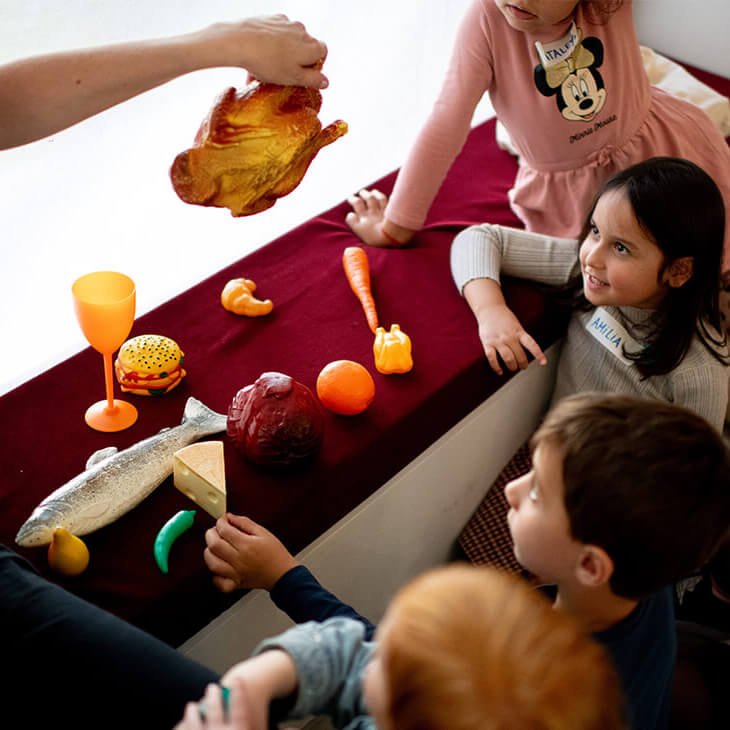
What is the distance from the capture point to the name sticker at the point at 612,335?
1.34 meters

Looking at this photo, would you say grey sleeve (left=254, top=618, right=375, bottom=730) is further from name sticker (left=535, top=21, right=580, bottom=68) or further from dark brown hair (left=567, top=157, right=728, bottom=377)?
name sticker (left=535, top=21, right=580, bottom=68)

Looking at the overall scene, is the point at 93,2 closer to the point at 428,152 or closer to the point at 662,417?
the point at 428,152

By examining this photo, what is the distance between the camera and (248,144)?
87cm

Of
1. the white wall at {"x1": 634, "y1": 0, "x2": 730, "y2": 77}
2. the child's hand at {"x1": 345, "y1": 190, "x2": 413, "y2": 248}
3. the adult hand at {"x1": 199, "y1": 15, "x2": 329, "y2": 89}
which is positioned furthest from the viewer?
the white wall at {"x1": 634, "y1": 0, "x2": 730, "y2": 77}

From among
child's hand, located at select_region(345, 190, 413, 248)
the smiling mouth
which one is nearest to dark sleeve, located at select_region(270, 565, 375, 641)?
child's hand, located at select_region(345, 190, 413, 248)

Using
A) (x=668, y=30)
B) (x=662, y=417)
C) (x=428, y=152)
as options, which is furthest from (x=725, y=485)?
(x=668, y=30)

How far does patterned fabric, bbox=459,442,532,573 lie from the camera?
4.71 feet

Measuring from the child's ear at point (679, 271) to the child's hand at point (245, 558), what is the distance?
722 mm

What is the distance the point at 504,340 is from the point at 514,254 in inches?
8.1

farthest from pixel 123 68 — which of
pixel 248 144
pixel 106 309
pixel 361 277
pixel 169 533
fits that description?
pixel 361 277

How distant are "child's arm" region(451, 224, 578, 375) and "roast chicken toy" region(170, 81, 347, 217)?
0.52m

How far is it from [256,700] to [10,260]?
91 cm

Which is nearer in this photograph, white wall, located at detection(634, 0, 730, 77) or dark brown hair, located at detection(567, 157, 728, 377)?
dark brown hair, located at detection(567, 157, 728, 377)

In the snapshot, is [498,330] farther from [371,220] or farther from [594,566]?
[594,566]
